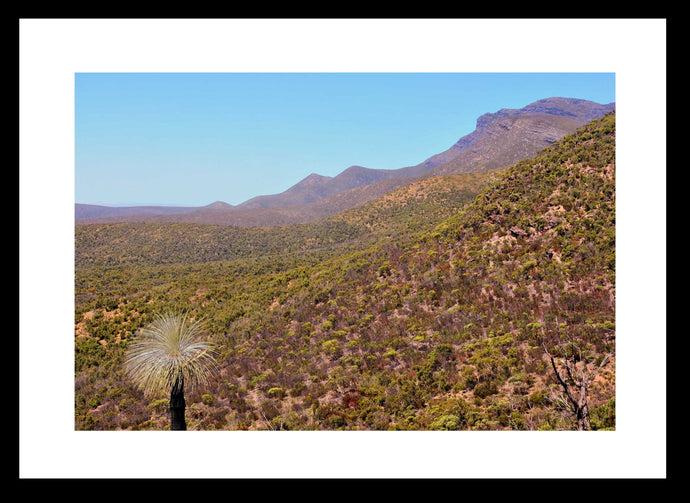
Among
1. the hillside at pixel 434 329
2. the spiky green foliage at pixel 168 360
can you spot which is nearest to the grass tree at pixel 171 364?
the spiky green foliage at pixel 168 360

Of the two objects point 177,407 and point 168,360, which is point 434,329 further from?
point 168,360

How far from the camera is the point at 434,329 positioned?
36.2ft

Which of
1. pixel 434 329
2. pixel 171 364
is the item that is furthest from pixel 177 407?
pixel 434 329

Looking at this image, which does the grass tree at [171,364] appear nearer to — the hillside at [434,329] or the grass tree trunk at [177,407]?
the grass tree trunk at [177,407]

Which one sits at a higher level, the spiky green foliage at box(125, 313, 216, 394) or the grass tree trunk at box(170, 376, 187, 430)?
the spiky green foliage at box(125, 313, 216, 394)

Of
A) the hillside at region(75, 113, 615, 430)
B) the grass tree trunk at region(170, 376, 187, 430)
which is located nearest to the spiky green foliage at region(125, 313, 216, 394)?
the grass tree trunk at region(170, 376, 187, 430)

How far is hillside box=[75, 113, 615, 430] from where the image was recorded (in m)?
7.68

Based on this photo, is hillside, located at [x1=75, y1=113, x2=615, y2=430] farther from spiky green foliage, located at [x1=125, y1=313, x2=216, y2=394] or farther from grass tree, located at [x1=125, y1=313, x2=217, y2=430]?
spiky green foliage, located at [x1=125, y1=313, x2=216, y2=394]

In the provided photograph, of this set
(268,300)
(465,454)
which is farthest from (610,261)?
(268,300)
